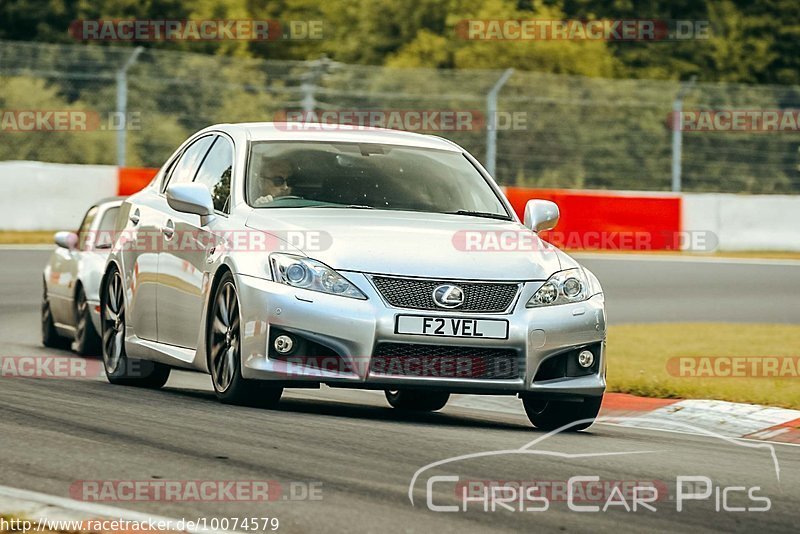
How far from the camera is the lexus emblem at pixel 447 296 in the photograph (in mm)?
8391

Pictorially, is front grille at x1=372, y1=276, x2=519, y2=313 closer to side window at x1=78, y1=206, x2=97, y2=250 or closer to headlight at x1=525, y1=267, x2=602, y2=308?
headlight at x1=525, y1=267, x2=602, y2=308

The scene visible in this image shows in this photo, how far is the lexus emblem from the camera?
8391mm

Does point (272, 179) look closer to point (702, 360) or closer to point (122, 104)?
point (702, 360)

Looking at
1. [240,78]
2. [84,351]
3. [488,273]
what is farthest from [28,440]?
[240,78]

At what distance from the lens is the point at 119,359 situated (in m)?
10.5

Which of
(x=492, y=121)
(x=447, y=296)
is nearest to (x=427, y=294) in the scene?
(x=447, y=296)

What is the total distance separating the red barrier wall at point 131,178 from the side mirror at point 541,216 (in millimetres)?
16908

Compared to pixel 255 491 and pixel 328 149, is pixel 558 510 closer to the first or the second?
pixel 255 491

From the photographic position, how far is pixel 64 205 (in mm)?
26141

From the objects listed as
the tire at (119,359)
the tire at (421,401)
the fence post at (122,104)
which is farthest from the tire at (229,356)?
the fence post at (122,104)

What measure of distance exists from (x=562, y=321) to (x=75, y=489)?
3.21m

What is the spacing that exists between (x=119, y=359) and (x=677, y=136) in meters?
20.2

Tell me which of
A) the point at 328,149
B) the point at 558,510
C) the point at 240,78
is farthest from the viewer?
the point at 240,78

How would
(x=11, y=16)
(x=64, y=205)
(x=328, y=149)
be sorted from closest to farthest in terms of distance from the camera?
1. (x=328, y=149)
2. (x=64, y=205)
3. (x=11, y=16)
